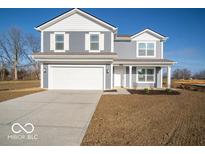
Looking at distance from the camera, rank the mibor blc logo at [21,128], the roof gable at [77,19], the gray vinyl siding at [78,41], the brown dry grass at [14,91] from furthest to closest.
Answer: the gray vinyl siding at [78,41] → the roof gable at [77,19] → the brown dry grass at [14,91] → the mibor blc logo at [21,128]

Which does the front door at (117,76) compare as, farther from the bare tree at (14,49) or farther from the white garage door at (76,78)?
the bare tree at (14,49)

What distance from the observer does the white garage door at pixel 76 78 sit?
12.4m

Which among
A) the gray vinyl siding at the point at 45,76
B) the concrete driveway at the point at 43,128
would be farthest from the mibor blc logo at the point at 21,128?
the gray vinyl siding at the point at 45,76

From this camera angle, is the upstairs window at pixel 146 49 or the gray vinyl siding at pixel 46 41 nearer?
the gray vinyl siding at pixel 46 41

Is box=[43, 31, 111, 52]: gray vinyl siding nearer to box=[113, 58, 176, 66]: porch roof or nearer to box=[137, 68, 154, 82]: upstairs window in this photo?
box=[113, 58, 176, 66]: porch roof

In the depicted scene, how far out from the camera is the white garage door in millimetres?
12352

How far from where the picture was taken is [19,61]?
31.9 meters

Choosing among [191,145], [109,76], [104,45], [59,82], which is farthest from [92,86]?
[191,145]

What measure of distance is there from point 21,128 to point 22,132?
0.30m

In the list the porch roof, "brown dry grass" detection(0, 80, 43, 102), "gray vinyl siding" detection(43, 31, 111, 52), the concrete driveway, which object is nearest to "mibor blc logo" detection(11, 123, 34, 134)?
the concrete driveway

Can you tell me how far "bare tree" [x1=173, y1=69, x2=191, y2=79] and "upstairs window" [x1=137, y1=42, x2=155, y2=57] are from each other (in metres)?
23.8

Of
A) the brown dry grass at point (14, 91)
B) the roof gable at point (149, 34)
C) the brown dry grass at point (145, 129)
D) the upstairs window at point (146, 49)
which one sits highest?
the roof gable at point (149, 34)
